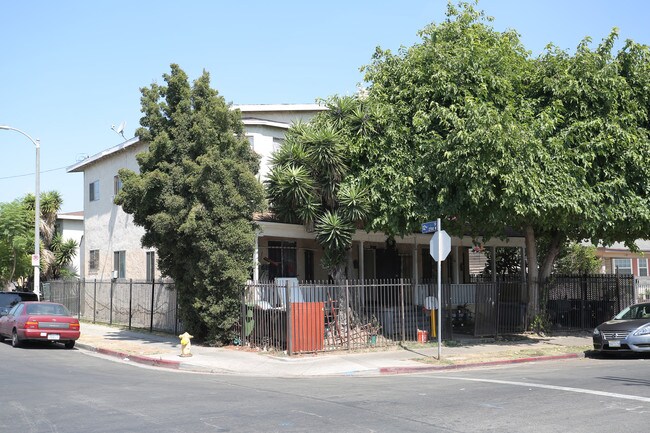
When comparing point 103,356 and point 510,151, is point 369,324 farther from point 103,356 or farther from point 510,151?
point 103,356

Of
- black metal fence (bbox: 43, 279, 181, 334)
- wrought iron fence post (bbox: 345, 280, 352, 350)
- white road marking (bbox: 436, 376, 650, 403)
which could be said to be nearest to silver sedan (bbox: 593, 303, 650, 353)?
white road marking (bbox: 436, 376, 650, 403)

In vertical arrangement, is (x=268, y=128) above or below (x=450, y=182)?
above

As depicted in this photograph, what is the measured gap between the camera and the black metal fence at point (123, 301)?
22.6m

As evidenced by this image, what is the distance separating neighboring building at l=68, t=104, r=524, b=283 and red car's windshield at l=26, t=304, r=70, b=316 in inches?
233

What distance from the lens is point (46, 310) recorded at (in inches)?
752

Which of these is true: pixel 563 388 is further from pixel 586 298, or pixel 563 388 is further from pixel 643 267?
pixel 643 267

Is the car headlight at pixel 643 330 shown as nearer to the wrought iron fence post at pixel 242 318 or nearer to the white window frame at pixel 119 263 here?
the wrought iron fence post at pixel 242 318

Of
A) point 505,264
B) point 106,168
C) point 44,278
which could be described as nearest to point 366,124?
point 106,168

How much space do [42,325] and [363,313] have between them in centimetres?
928

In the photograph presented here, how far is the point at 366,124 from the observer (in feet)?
60.1

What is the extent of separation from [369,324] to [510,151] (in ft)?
20.3

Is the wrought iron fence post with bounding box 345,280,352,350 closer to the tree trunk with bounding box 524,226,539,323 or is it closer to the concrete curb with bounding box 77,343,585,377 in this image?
the concrete curb with bounding box 77,343,585,377

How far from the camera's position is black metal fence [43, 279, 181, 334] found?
74.3 feet

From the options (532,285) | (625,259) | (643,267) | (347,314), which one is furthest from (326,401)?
(643,267)
